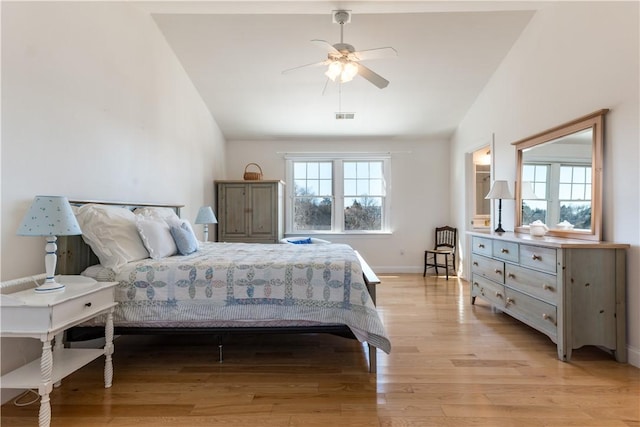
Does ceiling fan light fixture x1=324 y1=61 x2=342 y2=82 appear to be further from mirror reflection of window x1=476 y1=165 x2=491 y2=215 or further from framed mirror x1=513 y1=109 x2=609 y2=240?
mirror reflection of window x1=476 y1=165 x2=491 y2=215

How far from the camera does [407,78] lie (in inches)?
165

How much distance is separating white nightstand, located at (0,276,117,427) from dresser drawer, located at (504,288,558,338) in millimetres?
3136

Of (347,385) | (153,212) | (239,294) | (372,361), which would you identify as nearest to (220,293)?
(239,294)

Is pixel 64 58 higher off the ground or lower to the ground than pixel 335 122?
lower

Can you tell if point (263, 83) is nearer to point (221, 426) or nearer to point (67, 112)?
point (67, 112)


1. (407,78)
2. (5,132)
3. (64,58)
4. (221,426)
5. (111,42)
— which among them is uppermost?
(407,78)

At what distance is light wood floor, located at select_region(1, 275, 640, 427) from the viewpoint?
1759mm

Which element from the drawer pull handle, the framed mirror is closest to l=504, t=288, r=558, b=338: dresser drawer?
the drawer pull handle

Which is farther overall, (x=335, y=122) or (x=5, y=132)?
(x=335, y=122)

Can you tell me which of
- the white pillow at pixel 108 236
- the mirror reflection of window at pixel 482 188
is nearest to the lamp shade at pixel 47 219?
the white pillow at pixel 108 236

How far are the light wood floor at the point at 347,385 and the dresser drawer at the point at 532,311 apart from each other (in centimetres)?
18

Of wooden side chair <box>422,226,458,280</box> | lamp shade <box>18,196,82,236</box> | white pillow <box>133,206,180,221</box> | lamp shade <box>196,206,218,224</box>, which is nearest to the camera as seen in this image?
lamp shade <box>18,196,82,236</box>

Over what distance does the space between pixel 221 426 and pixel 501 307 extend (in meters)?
2.75

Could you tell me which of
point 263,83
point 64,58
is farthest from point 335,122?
point 64,58
